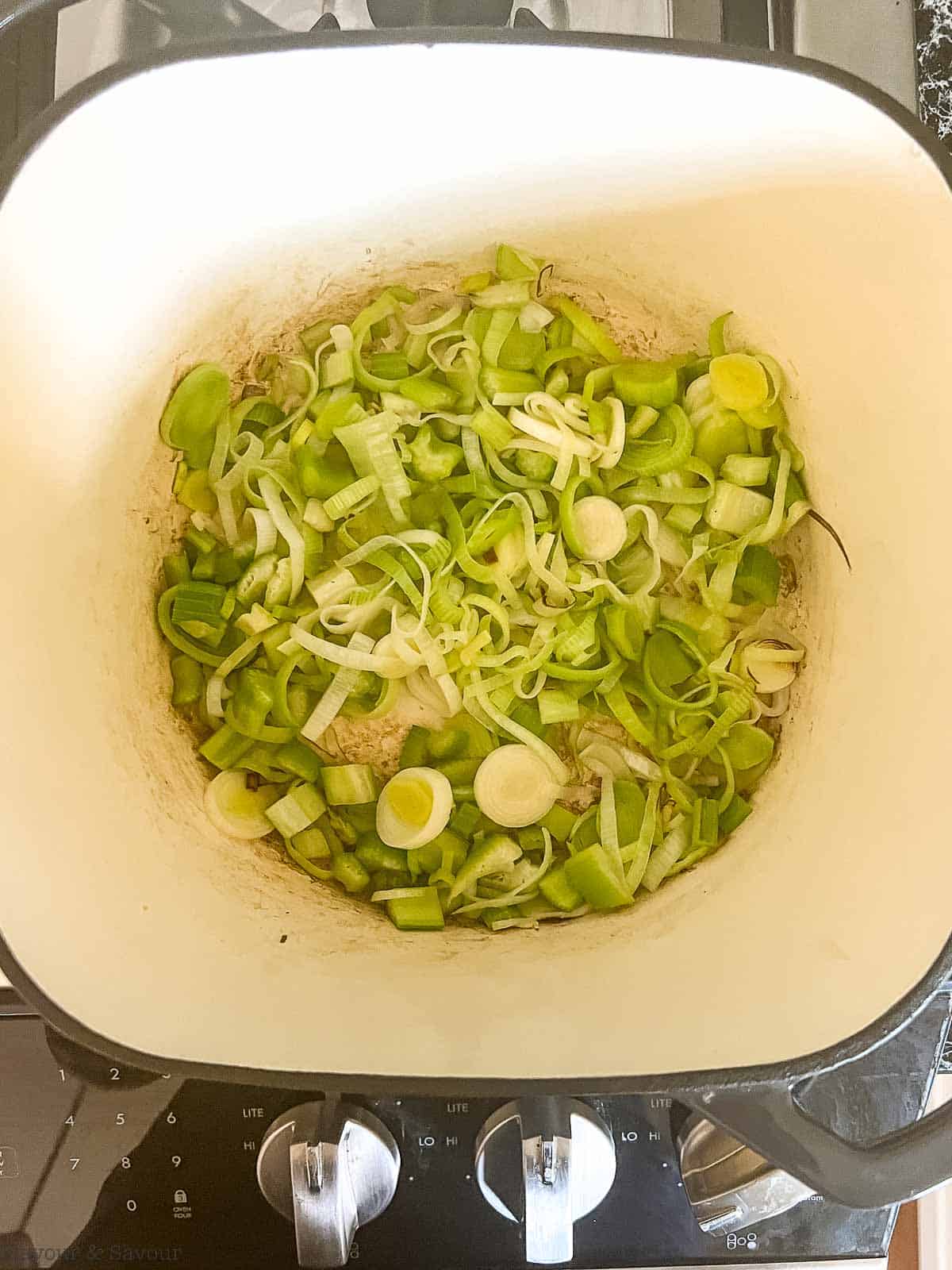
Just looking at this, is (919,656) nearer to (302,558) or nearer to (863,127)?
(863,127)

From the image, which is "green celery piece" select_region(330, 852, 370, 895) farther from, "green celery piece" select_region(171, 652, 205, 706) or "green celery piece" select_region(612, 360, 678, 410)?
"green celery piece" select_region(612, 360, 678, 410)

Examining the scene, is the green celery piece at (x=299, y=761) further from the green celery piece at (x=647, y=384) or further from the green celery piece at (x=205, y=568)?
the green celery piece at (x=647, y=384)

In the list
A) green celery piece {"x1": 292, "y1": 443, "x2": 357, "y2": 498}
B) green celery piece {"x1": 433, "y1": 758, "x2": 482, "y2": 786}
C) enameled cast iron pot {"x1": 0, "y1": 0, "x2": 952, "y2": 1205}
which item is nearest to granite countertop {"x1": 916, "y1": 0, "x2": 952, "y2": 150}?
enameled cast iron pot {"x1": 0, "y1": 0, "x2": 952, "y2": 1205}

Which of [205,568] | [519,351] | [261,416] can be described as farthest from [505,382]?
[205,568]

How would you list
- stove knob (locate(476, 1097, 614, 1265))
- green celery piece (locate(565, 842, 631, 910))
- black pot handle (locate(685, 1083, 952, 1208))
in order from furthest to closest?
green celery piece (locate(565, 842, 631, 910)) → stove knob (locate(476, 1097, 614, 1265)) → black pot handle (locate(685, 1083, 952, 1208))

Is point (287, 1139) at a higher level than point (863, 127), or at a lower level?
lower

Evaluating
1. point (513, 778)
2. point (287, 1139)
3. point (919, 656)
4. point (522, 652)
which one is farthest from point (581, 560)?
point (287, 1139)

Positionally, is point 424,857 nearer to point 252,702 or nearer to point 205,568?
point 252,702

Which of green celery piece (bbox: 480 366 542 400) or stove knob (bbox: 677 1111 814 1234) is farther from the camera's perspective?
green celery piece (bbox: 480 366 542 400)
